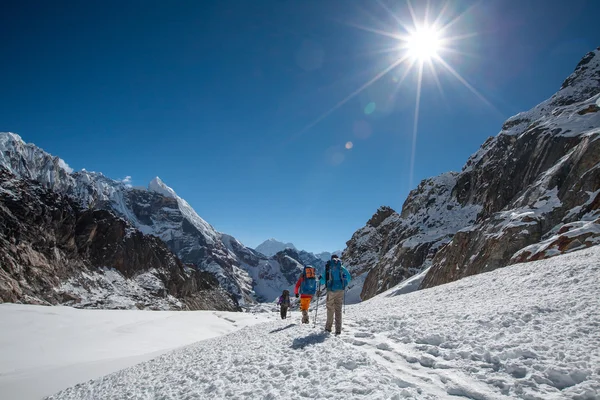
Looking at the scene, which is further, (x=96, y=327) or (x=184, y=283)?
(x=184, y=283)

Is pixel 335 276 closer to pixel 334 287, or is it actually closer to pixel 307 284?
pixel 334 287

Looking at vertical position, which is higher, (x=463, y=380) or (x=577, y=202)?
(x=577, y=202)

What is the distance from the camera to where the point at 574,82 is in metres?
74.2

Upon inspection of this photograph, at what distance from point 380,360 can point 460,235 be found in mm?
46010

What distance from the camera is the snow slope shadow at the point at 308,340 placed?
8.68m

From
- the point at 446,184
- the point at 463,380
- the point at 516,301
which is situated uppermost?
the point at 446,184

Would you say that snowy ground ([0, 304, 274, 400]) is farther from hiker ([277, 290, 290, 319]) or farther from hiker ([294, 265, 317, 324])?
hiker ([294, 265, 317, 324])

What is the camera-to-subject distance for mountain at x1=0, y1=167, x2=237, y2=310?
88.4 metres

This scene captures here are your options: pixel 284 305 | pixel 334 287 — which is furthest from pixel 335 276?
pixel 284 305

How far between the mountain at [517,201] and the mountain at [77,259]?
296ft

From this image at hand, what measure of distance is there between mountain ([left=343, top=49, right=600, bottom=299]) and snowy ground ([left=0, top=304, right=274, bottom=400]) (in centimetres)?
2838

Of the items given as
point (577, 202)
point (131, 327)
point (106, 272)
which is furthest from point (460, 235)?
point (106, 272)

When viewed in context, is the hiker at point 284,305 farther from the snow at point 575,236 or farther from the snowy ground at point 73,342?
the snow at point 575,236

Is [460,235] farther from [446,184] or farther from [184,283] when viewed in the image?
[184,283]
